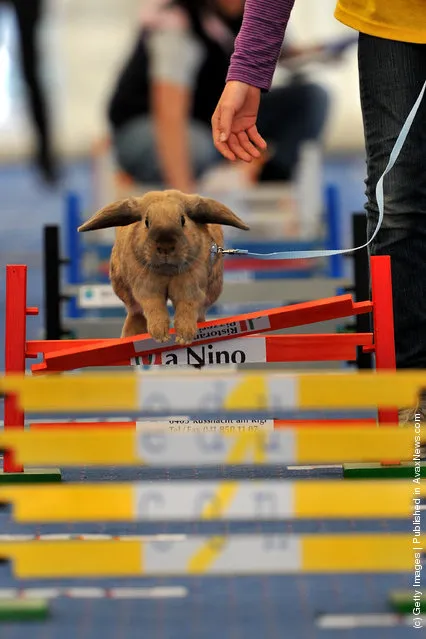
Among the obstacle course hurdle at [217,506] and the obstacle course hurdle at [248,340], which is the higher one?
the obstacle course hurdle at [248,340]

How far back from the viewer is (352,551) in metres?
1.59

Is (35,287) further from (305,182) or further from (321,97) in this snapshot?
(321,97)

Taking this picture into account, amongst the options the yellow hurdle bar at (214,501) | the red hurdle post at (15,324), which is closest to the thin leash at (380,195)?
the red hurdle post at (15,324)

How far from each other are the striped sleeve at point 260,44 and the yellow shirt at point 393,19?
0.15 m

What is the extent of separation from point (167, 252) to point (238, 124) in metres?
0.33

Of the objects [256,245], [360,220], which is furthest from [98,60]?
[360,220]

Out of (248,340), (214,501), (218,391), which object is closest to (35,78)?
(248,340)

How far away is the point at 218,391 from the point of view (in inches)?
68.4

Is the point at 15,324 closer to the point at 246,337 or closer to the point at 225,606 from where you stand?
the point at 246,337

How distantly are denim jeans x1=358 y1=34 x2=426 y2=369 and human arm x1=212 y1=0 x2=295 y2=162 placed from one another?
192 millimetres

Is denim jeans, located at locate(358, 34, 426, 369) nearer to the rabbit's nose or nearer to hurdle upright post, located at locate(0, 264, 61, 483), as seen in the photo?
the rabbit's nose

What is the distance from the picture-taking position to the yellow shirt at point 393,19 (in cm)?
241

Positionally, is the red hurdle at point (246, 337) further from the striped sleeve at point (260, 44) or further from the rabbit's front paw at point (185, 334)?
the striped sleeve at point (260, 44)

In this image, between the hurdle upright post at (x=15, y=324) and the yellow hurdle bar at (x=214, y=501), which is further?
the hurdle upright post at (x=15, y=324)
